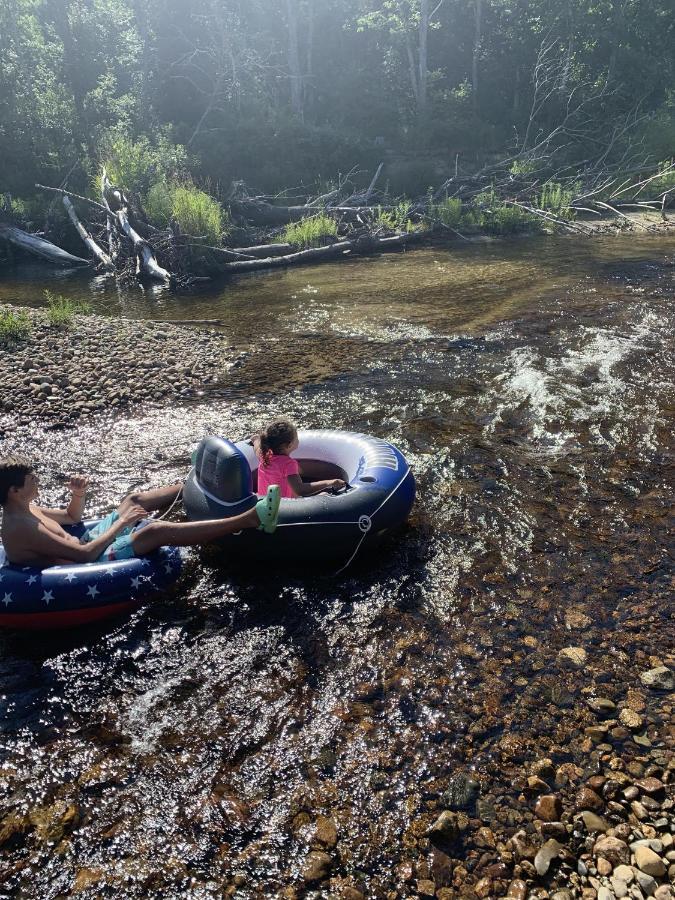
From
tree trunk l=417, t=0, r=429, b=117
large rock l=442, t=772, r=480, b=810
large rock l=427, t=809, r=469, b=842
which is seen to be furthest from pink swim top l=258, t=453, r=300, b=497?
tree trunk l=417, t=0, r=429, b=117

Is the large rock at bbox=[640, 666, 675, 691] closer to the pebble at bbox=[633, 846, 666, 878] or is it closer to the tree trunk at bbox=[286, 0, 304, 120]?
the pebble at bbox=[633, 846, 666, 878]

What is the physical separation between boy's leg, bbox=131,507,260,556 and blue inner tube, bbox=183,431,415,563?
14 cm

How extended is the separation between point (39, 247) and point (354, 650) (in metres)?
14.5

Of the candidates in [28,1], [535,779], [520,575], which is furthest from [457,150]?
[535,779]

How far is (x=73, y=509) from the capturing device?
15.6 feet

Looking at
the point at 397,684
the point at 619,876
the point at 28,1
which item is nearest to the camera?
the point at 619,876

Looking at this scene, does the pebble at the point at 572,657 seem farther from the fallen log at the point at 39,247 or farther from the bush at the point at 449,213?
the bush at the point at 449,213

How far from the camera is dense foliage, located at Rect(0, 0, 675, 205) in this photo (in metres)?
19.2

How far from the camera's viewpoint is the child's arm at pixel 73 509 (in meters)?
4.71

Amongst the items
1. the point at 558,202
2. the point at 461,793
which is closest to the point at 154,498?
the point at 461,793

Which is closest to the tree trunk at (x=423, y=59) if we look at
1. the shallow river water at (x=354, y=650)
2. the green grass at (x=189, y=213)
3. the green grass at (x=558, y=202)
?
the green grass at (x=558, y=202)

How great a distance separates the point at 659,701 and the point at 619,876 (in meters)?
1.11

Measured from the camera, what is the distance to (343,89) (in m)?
26.2

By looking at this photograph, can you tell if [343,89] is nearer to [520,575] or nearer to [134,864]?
[520,575]
